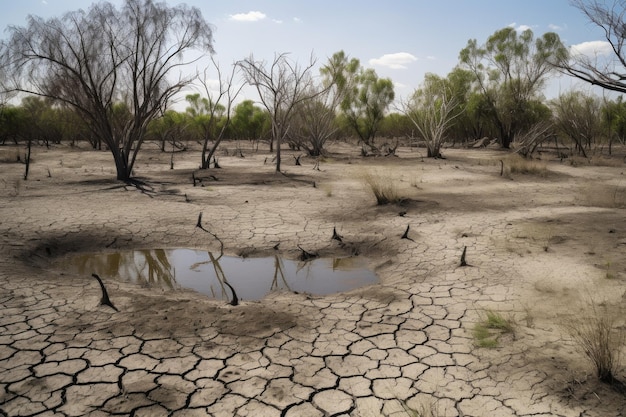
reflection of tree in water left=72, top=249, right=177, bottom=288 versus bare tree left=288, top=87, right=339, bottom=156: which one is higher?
bare tree left=288, top=87, right=339, bottom=156

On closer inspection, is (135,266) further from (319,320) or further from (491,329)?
(491,329)

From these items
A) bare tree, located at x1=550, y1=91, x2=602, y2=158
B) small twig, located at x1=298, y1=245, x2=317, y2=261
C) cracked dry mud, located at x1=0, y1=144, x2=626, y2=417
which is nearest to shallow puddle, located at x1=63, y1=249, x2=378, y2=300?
small twig, located at x1=298, y1=245, x2=317, y2=261

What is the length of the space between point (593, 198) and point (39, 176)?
15.4m

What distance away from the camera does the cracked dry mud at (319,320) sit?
282cm

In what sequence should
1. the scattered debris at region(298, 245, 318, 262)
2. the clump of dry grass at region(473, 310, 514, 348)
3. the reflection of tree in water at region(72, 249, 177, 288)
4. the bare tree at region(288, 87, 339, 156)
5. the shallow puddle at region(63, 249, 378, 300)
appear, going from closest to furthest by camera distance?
the clump of dry grass at region(473, 310, 514, 348) → the shallow puddle at region(63, 249, 378, 300) → the reflection of tree in water at region(72, 249, 177, 288) → the scattered debris at region(298, 245, 318, 262) → the bare tree at region(288, 87, 339, 156)

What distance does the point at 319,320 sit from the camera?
13.2 ft

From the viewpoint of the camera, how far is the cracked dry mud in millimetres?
2824

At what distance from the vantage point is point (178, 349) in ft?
11.2

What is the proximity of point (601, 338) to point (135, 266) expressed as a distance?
5.39 metres

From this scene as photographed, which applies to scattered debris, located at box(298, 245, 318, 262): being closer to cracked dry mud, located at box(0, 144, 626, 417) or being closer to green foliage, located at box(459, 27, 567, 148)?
cracked dry mud, located at box(0, 144, 626, 417)

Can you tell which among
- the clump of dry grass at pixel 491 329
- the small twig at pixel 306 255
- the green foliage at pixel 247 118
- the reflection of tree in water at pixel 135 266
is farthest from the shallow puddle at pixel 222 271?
the green foliage at pixel 247 118

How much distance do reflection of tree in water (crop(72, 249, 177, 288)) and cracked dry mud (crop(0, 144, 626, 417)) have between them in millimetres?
312

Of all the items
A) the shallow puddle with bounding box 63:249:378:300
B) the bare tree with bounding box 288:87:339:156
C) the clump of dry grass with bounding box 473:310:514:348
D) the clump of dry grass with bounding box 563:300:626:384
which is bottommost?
the shallow puddle with bounding box 63:249:378:300

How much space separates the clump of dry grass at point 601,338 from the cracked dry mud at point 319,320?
11cm
